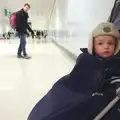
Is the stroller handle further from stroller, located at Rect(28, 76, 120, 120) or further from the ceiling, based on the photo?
the ceiling

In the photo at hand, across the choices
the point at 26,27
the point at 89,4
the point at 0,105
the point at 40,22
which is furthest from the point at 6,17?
the point at 0,105

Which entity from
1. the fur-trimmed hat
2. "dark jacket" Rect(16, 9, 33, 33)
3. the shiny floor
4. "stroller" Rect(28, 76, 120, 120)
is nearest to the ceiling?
"dark jacket" Rect(16, 9, 33, 33)

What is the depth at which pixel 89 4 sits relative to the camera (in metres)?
3.57

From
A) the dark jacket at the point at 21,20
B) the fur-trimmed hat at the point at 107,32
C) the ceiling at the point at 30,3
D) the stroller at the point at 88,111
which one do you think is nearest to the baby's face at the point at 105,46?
the fur-trimmed hat at the point at 107,32

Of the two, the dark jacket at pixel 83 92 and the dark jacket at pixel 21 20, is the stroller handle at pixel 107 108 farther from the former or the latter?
the dark jacket at pixel 21 20

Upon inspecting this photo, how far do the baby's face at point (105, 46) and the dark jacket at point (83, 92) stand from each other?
37 millimetres

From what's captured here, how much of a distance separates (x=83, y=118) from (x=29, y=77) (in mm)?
Result: 1991

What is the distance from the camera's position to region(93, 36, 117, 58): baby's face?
110cm

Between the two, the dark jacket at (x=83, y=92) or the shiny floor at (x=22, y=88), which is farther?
the shiny floor at (x=22, y=88)

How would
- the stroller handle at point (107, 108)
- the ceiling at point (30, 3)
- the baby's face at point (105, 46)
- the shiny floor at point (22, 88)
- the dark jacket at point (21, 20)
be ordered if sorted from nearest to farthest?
the stroller handle at point (107, 108) < the baby's face at point (105, 46) < the shiny floor at point (22, 88) < the dark jacket at point (21, 20) < the ceiling at point (30, 3)

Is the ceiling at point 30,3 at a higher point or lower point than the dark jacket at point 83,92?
higher

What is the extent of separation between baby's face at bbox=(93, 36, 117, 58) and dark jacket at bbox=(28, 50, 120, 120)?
37mm

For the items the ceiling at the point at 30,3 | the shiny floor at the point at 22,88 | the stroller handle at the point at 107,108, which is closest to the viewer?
the stroller handle at the point at 107,108

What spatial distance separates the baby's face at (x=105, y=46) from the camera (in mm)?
1100
